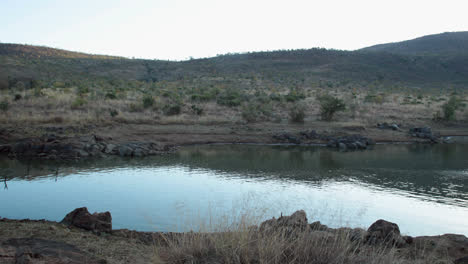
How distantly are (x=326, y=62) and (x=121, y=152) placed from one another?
6330cm

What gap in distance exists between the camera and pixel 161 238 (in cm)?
637

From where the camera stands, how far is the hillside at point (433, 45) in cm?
9301

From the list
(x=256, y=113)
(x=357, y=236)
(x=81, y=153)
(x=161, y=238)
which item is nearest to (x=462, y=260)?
(x=357, y=236)

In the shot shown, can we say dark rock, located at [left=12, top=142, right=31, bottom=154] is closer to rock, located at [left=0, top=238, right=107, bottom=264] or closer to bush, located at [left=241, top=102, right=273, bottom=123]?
rock, located at [left=0, top=238, right=107, bottom=264]

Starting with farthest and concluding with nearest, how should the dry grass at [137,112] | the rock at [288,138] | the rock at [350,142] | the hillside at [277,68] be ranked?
the hillside at [277,68]
the rock at [288,138]
the dry grass at [137,112]
the rock at [350,142]

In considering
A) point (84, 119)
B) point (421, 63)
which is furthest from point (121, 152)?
point (421, 63)

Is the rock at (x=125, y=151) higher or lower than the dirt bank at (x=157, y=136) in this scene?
lower

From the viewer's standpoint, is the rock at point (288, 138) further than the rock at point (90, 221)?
Yes

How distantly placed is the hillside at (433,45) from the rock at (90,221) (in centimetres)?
9707

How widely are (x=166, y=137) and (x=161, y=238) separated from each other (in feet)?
56.7

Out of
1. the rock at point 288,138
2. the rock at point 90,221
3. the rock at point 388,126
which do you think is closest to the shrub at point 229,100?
the rock at point 288,138

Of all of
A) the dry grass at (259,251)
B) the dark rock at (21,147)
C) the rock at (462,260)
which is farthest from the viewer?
the dark rock at (21,147)

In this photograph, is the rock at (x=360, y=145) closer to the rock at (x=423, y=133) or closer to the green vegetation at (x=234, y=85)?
the green vegetation at (x=234, y=85)

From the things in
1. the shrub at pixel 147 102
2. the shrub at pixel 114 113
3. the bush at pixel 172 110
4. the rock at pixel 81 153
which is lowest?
the rock at pixel 81 153
